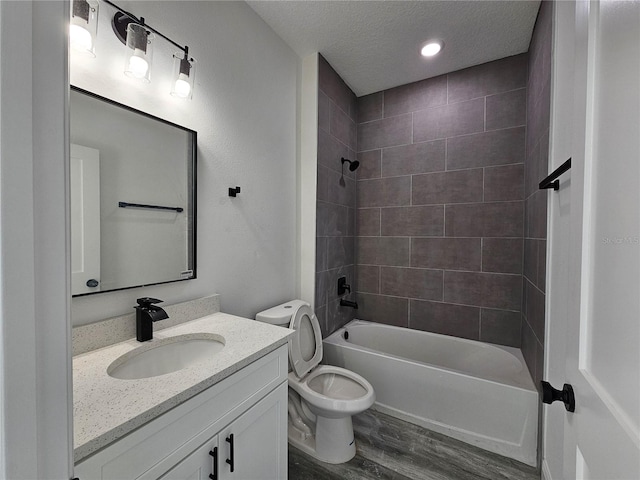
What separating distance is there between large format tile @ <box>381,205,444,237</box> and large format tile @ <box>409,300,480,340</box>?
65cm

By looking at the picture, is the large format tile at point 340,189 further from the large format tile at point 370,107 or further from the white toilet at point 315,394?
the white toilet at point 315,394

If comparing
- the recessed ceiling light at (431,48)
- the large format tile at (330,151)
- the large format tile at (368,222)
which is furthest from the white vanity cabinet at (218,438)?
the recessed ceiling light at (431,48)

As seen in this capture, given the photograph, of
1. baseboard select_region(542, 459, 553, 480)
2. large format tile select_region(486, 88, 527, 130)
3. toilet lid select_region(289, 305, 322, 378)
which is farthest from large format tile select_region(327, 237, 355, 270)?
baseboard select_region(542, 459, 553, 480)

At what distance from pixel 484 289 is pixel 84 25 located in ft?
9.24

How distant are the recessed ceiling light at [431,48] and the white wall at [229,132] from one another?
38.1 inches

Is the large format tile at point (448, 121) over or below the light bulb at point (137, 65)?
over

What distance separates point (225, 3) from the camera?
157 centimetres

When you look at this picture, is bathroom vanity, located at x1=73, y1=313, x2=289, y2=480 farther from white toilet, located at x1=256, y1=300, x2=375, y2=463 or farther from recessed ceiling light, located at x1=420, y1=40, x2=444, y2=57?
recessed ceiling light, located at x1=420, y1=40, x2=444, y2=57

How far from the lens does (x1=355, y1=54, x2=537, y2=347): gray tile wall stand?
222cm

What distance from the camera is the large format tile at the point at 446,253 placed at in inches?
93.0

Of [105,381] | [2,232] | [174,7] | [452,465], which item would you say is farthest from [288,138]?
[452,465]

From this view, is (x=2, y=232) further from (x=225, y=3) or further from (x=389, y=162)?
(x=389, y=162)

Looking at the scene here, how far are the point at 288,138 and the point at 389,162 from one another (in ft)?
3.51

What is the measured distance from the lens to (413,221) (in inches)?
102
